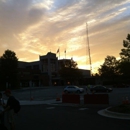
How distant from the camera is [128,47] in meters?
43.0

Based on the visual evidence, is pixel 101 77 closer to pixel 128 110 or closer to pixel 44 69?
pixel 44 69

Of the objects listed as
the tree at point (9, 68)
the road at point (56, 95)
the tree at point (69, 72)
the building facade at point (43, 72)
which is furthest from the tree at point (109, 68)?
the road at point (56, 95)

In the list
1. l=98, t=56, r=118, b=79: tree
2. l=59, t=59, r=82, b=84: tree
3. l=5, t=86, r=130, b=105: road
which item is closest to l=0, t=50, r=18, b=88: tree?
l=59, t=59, r=82, b=84: tree

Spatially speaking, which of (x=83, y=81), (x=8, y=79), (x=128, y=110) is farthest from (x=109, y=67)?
(x=128, y=110)

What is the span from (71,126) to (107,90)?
118 feet

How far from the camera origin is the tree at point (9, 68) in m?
80.9

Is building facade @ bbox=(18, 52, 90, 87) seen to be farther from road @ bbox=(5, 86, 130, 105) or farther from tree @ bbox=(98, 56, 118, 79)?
road @ bbox=(5, 86, 130, 105)

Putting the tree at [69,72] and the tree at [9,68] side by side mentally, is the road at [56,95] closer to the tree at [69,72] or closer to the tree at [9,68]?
the tree at [9,68]

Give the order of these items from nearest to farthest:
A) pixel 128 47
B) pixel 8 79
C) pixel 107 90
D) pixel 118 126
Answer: pixel 118 126
pixel 128 47
pixel 107 90
pixel 8 79

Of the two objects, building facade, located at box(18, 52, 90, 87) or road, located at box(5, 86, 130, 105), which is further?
building facade, located at box(18, 52, 90, 87)

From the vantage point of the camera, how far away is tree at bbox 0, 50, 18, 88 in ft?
266

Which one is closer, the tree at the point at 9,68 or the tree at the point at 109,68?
the tree at the point at 9,68

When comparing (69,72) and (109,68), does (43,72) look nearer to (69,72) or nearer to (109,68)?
(69,72)

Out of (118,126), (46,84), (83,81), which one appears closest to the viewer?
(118,126)
